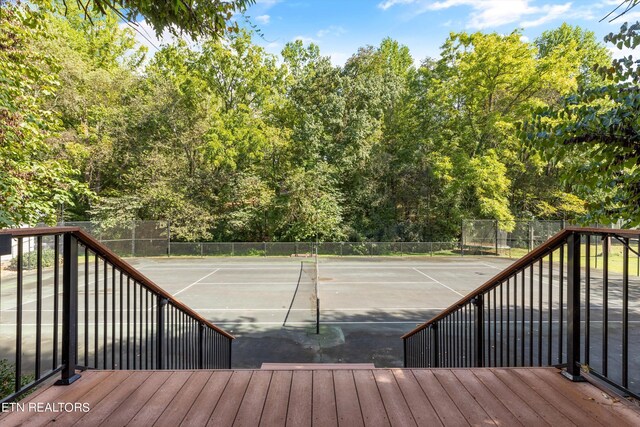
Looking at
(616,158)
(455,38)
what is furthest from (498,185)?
(616,158)

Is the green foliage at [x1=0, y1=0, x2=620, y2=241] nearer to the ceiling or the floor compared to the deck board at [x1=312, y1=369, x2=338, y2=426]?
nearer to the ceiling

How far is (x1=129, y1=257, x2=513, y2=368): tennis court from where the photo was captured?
22.4 feet

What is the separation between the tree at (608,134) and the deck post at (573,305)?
73 cm

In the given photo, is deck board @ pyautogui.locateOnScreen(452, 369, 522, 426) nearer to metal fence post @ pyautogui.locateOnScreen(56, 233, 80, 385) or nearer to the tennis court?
metal fence post @ pyautogui.locateOnScreen(56, 233, 80, 385)

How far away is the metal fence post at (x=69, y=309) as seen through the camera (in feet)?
7.36

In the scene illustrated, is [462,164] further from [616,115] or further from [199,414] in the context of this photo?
[199,414]

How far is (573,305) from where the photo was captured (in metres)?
2.34

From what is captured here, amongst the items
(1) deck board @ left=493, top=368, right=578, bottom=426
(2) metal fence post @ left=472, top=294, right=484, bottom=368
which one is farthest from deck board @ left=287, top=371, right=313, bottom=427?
(2) metal fence post @ left=472, top=294, right=484, bottom=368

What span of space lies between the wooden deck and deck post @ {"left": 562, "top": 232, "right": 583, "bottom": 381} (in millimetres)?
101

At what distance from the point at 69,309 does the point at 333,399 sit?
1819 millimetres

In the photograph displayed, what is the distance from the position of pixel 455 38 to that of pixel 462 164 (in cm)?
911

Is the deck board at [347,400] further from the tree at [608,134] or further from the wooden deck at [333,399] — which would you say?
the tree at [608,134]

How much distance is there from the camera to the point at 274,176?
2658cm

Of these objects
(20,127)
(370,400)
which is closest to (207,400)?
(370,400)
